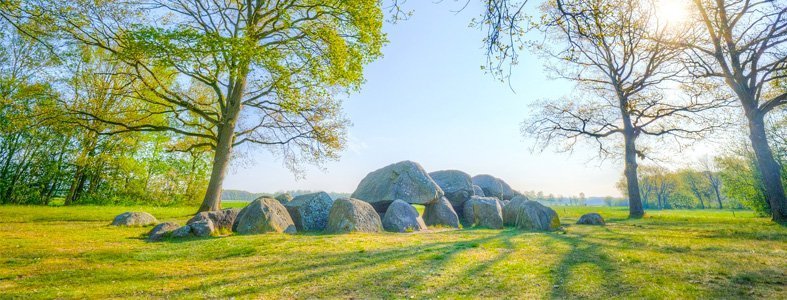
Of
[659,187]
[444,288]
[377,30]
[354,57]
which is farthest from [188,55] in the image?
[659,187]

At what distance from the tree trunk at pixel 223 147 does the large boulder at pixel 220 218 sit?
6069 millimetres

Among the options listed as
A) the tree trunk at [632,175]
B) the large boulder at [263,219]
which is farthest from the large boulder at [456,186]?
the large boulder at [263,219]

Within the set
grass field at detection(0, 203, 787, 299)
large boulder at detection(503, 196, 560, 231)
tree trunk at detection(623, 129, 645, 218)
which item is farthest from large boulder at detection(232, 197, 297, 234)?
tree trunk at detection(623, 129, 645, 218)

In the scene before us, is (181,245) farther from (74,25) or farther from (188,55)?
(74,25)

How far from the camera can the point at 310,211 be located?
1552 cm

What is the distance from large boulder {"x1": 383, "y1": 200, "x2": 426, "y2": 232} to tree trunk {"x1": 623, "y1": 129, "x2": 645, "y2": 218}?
57.6 feet

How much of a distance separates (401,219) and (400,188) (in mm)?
4008

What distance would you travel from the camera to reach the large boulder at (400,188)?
64.0 ft

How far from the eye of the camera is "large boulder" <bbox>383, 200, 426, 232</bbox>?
612 inches

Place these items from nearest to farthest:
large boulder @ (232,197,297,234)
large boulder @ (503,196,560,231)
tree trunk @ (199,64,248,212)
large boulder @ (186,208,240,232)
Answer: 1. large boulder @ (232,197,297,234)
2. large boulder @ (186,208,240,232)
3. large boulder @ (503,196,560,231)
4. tree trunk @ (199,64,248,212)

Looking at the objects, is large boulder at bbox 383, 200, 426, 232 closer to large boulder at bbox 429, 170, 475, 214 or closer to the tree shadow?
the tree shadow

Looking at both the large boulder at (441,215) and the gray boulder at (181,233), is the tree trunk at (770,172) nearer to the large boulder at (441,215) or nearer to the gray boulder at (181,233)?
the large boulder at (441,215)

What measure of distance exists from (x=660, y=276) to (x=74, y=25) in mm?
23633

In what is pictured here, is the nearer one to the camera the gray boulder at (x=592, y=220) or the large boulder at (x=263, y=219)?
the large boulder at (x=263, y=219)
